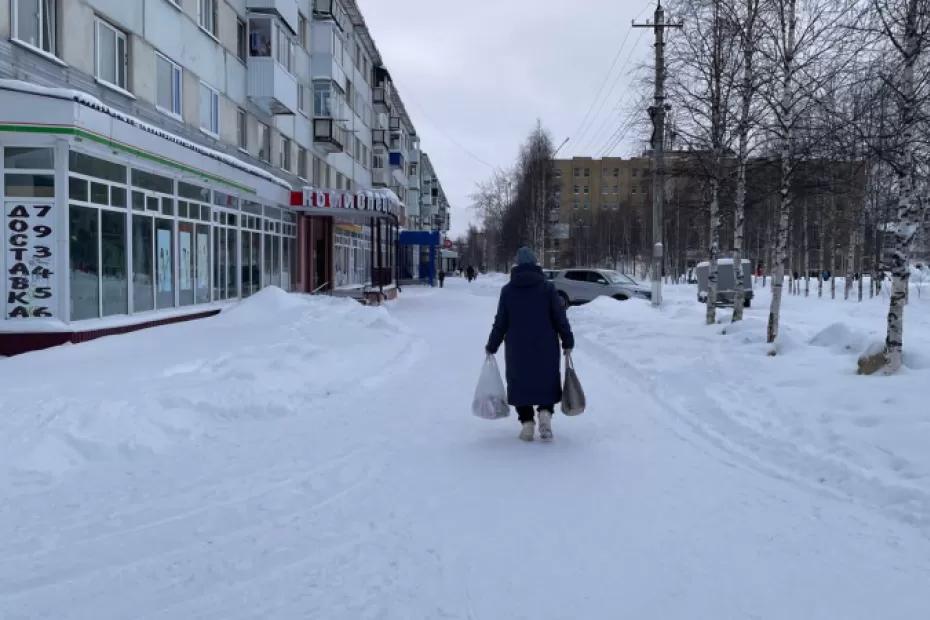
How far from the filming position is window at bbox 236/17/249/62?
72.5 feet

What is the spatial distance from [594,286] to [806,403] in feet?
63.1

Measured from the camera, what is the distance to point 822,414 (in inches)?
266

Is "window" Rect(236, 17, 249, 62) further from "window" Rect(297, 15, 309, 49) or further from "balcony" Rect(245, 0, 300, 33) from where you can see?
"window" Rect(297, 15, 309, 49)

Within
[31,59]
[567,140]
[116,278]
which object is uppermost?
[567,140]

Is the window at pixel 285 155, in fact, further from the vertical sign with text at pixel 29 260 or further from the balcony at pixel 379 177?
the balcony at pixel 379 177

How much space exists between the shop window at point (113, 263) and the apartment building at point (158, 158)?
0.04 meters

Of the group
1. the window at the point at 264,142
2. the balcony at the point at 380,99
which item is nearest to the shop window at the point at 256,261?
the window at the point at 264,142

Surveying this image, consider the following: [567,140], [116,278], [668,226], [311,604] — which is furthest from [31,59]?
[668,226]

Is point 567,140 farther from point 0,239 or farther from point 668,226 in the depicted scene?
point 0,239

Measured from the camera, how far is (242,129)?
22.2m

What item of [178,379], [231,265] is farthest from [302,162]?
[178,379]

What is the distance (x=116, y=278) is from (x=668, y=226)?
160 feet

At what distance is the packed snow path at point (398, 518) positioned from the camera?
350 centimetres

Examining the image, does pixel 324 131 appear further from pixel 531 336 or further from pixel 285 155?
pixel 531 336
